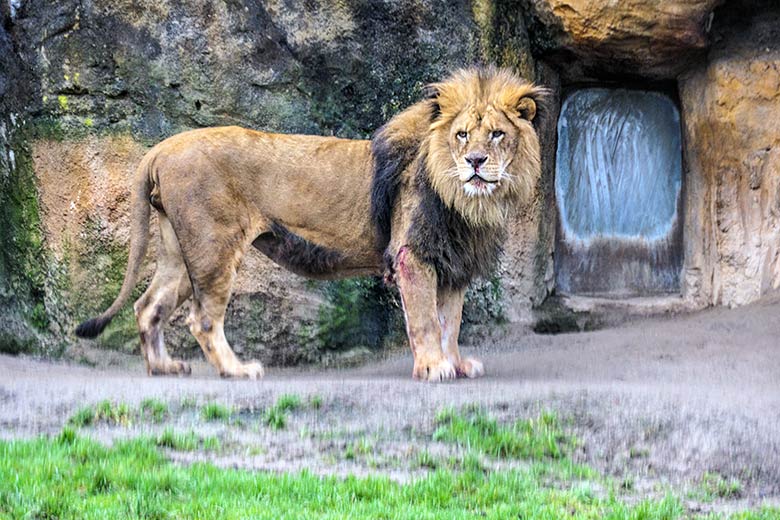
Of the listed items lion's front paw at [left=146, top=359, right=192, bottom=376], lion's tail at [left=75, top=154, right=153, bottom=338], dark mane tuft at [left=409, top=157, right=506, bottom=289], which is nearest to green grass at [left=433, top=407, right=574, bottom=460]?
dark mane tuft at [left=409, top=157, right=506, bottom=289]

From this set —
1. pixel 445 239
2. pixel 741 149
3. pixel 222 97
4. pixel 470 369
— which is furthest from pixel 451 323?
pixel 741 149

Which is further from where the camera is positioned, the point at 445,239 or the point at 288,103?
the point at 288,103

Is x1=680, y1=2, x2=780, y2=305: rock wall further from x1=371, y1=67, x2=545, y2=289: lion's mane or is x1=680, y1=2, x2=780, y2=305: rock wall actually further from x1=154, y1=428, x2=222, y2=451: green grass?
x1=154, y1=428, x2=222, y2=451: green grass

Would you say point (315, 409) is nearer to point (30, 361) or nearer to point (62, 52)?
point (30, 361)

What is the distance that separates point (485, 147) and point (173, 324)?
3.09 metres

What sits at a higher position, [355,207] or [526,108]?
[526,108]

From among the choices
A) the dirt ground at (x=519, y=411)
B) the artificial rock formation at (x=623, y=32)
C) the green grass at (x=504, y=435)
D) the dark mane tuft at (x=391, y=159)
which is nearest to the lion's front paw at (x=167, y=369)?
the dirt ground at (x=519, y=411)

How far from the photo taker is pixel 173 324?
912 centimetres

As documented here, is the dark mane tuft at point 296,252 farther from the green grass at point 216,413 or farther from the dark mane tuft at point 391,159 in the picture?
the green grass at point 216,413

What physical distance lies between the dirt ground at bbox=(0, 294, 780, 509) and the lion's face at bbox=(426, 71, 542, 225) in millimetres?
1149

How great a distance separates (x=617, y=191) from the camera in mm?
10523

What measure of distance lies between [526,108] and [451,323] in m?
1.45

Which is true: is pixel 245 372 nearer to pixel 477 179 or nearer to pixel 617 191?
pixel 477 179

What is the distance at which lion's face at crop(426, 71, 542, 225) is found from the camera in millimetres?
7348
